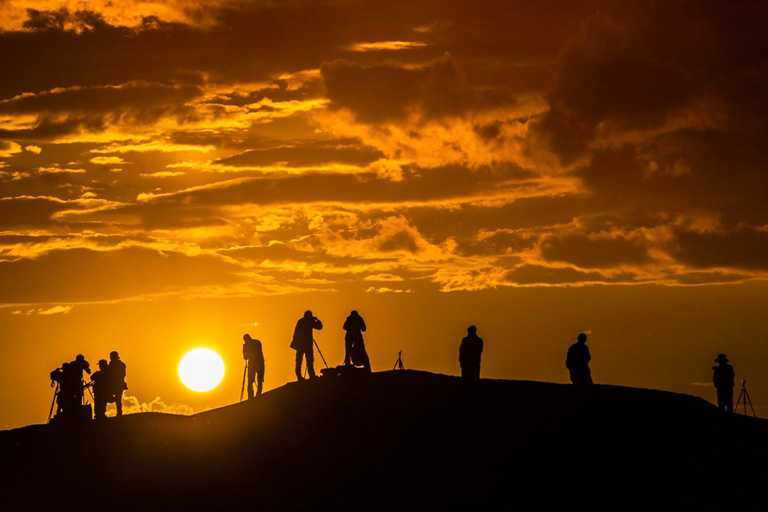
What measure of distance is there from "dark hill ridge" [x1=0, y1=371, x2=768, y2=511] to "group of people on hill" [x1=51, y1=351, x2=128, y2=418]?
1.40 m

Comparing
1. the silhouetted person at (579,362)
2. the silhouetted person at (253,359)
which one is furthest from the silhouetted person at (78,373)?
the silhouetted person at (579,362)

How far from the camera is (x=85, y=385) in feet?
160

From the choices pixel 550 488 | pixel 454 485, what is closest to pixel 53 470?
pixel 454 485

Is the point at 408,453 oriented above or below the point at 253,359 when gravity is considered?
below

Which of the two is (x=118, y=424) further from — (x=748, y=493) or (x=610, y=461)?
(x=748, y=493)

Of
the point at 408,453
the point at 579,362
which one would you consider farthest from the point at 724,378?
the point at 408,453

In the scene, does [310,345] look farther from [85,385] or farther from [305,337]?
[85,385]

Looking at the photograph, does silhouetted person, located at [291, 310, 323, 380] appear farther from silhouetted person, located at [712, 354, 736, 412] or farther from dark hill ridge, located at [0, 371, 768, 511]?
silhouetted person, located at [712, 354, 736, 412]

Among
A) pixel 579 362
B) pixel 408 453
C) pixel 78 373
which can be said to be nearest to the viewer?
pixel 408 453

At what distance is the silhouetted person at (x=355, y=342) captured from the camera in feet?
154

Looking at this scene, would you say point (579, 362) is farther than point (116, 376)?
No

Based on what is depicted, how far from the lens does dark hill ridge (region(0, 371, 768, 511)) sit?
37812mm

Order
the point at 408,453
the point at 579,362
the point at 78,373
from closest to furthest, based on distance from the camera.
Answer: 1. the point at 408,453
2. the point at 579,362
3. the point at 78,373

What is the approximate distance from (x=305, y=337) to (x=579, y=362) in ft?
34.7
